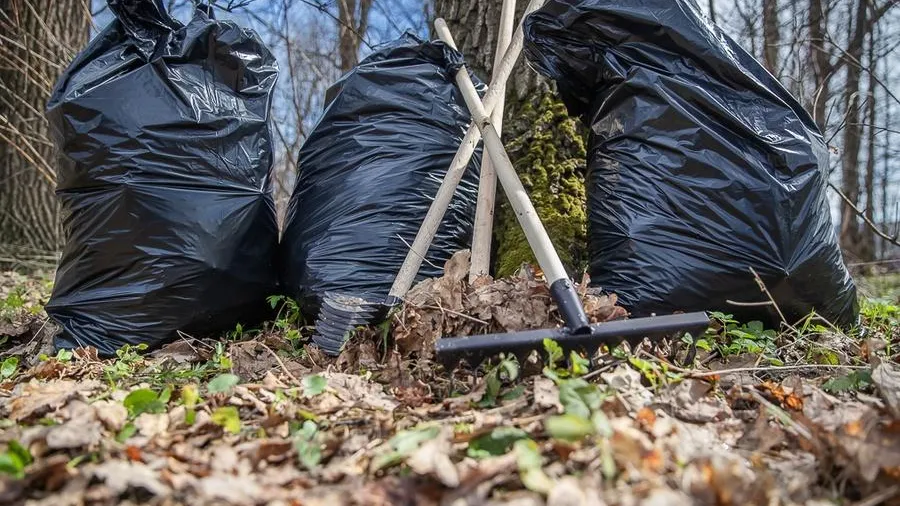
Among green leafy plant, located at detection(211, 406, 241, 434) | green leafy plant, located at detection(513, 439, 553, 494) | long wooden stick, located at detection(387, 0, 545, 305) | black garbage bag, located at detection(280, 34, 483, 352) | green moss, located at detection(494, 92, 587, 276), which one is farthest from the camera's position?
green moss, located at detection(494, 92, 587, 276)

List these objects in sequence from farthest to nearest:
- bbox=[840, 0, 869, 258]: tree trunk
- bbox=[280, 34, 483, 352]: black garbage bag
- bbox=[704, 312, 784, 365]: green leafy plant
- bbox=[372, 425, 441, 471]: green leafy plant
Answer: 1. bbox=[840, 0, 869, 258]: tree trunk
2. bbox=[280, 34, 483, 352]: black garbage bag
3. bbox=[704, 312, 784, 365]: green leafy plant
4. bbox=[372, 425, 441, 471]: green leafy plant

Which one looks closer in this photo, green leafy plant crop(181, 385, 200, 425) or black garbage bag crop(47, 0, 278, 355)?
green leafy plant crop(181, 385, 200, 425)

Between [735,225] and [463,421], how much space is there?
3.62 feet

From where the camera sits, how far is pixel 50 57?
3723 mm

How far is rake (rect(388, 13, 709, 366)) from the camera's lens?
4.31 feet

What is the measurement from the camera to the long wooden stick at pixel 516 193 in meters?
1.54

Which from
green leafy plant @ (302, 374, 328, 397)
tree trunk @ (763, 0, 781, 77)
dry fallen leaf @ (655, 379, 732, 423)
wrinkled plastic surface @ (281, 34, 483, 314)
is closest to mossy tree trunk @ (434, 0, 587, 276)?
wrinkled plastic surface @ (281, 34, 483, 314)

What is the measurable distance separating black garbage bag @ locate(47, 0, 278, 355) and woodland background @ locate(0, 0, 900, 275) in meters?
0.42

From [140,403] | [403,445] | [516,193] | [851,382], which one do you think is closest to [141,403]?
[140,403]

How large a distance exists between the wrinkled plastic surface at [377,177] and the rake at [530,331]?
0.53ft

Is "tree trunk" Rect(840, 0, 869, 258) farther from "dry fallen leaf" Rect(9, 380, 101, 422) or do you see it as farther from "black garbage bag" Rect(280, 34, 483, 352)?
"dry fallen leaf" Rect(9, 380, 101, 422)

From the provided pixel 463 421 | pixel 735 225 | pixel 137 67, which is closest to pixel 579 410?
pixel 463 421

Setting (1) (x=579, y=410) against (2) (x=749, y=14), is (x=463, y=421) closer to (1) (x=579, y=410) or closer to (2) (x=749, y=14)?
(1) (x=579, y=410)

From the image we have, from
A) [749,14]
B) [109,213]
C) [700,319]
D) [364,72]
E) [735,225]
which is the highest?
[749,14]
